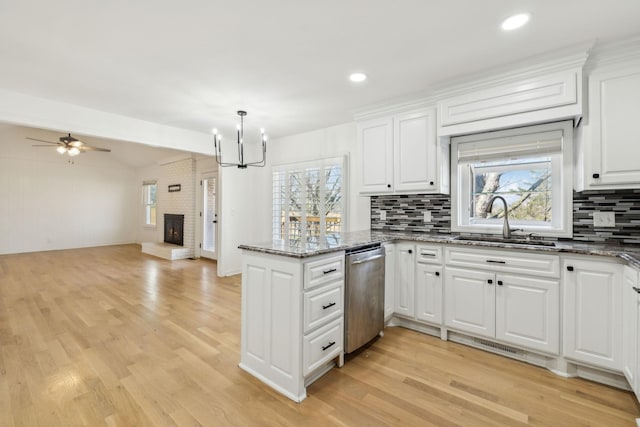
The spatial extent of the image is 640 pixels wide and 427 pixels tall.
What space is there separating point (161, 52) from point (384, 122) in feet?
7.35

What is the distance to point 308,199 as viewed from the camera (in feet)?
15.0

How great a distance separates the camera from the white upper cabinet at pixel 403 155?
2907mm

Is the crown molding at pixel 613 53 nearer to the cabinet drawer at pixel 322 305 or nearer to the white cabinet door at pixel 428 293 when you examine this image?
the white cabinet door at pixel 428 293

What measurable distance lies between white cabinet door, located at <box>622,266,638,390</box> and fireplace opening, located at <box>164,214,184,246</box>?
771 centimetres

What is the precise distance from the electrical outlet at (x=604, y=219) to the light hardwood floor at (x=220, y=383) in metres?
1.23

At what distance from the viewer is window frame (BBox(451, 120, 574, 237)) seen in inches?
97.3

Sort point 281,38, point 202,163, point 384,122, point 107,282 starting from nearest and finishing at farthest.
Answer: point 281,38 < point 384,122 < point 107,282 < point 202,163

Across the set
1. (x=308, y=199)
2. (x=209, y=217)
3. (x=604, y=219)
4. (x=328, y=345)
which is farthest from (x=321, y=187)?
(x=209, y=217)

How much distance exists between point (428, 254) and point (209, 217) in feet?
18.0

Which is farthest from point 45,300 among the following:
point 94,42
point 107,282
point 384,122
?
point 384,122

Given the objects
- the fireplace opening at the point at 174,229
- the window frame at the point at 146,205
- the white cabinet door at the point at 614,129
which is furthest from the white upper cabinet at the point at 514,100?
the window frame at the point at 146,205

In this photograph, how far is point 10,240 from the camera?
22.7ft

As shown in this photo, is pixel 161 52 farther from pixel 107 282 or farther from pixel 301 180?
pixel 107 282

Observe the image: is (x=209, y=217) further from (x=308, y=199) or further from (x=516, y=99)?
(x=516, y=99)
